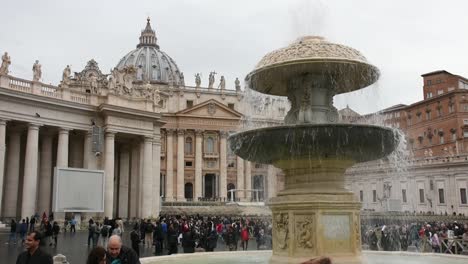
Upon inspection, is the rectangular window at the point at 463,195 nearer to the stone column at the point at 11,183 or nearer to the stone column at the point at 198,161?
the stone column at the point at 198,161

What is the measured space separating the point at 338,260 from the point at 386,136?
2422 millimetres

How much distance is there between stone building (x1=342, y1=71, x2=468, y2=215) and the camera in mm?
47250

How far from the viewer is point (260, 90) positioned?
1127cm

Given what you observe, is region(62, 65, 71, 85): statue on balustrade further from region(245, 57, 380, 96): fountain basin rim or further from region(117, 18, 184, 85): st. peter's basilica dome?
region(117, 18, 184, 85): st. peter's basilica dome

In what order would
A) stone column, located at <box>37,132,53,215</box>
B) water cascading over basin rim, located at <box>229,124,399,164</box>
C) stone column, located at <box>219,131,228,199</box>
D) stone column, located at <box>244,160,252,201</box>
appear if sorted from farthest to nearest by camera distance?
stone column, located at <box>244,160,252,201</box>
stone column, located at <box>219,131,228,199</box>
stone column, located at <box>37,132,53,215</box>
water cascading over basin rim, located at <box>229,124,399,164</box>

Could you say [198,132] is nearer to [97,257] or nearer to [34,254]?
[34,254]

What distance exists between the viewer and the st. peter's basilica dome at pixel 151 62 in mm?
100188

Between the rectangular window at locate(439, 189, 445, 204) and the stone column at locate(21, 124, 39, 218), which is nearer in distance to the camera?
the stone column at locate(21, 124, 39, 218)

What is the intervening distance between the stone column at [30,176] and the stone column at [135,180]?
24.5 ft

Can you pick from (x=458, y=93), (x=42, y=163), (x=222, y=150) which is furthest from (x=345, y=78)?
(x=222, y=150)

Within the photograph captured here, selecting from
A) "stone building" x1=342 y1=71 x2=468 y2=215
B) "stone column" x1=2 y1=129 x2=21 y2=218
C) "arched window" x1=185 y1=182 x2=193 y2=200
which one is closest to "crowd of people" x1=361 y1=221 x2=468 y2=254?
"stone building" x1=342 y1=71 x2=468 y2=215

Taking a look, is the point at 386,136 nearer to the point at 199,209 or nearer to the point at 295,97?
the point at 295,97

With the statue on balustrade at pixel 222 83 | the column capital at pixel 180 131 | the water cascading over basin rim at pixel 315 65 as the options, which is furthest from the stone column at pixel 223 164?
the water cascading over basin rim at pixel 315 65

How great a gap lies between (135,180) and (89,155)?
178 inches
